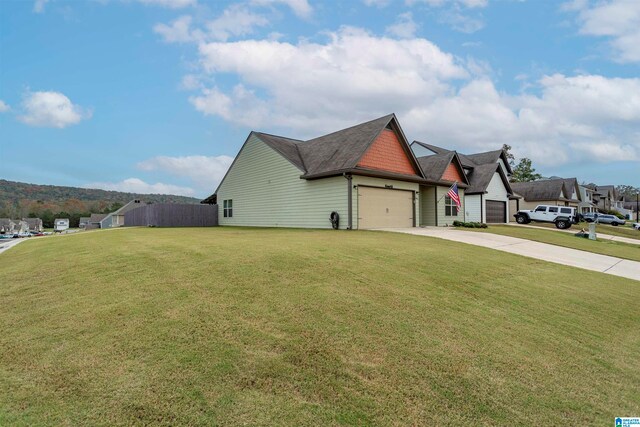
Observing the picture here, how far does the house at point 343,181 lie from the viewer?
1798cm

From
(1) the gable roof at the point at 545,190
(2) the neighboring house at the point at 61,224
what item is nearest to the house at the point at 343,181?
(1) the gable roof at the point at 545,190

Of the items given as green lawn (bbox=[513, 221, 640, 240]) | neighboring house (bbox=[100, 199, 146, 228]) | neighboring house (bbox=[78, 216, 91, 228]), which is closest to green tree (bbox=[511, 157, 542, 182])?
green lawn (bbox=[513, 221, 640, 240])

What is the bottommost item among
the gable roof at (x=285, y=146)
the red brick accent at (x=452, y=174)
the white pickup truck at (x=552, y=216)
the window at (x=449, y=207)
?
the white pickup truck at (x=552, y=216)

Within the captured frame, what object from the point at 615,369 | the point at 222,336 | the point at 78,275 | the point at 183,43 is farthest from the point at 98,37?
the point at 615,369

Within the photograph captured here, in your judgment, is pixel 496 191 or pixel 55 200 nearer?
pixel 496 191

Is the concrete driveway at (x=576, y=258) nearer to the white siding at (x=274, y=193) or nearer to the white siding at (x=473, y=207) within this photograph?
the white siding at (x=274, y=193)

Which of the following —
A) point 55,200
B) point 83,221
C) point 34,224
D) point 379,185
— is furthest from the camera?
point 55,200

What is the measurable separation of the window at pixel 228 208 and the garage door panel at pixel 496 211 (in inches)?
869

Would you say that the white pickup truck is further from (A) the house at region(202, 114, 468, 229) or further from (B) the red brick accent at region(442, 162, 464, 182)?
(B) the red brick accent at region(442, 162, 464, 182)

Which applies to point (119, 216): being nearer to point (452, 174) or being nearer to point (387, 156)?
point (387, 156)

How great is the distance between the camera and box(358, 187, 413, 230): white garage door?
1803 cm

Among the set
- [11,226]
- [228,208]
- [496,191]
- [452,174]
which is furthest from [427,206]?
[11,226]

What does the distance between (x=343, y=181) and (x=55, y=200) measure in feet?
363

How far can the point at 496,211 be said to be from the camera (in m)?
31.0
